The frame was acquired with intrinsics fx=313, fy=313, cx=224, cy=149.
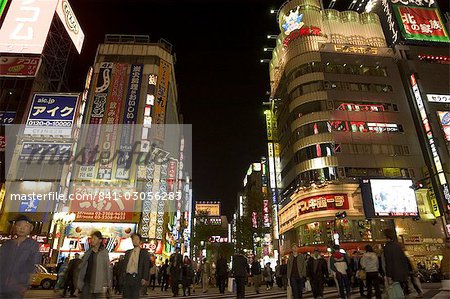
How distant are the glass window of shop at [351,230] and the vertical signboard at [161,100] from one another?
19.2 meters

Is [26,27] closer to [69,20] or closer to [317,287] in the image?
[69,20]

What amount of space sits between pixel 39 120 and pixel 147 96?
12.8m

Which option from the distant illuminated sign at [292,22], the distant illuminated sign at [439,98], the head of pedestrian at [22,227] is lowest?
the head of pedestrian at [22,227]

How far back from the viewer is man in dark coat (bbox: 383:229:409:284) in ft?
17.3

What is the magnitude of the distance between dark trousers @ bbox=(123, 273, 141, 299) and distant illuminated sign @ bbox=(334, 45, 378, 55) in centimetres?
3921

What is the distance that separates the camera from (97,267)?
5.21 metres

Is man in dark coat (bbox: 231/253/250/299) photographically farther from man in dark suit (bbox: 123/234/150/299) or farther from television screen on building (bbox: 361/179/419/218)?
television screen on building (bbox: 361/179/419/218)

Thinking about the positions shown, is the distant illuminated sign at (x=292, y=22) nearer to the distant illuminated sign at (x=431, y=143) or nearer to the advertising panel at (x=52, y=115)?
the distant illuminated sign at (x=431, y=143)

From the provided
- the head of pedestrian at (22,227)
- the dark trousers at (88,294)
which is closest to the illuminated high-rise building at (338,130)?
the dark trousers at (88,294)

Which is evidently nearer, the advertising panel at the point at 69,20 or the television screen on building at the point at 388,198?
the advertising panel at the point at 69,20

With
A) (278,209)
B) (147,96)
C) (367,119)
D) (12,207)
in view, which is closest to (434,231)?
(367,119)

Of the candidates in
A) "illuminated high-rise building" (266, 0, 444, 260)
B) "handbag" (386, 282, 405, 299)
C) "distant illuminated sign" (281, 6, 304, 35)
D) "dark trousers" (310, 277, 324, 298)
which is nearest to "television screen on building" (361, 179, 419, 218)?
"illuminated high-rise building" (266, 0, 444, 260)

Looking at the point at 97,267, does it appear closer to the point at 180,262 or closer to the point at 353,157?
the point at 180,262

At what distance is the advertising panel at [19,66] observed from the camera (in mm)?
23375
